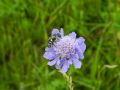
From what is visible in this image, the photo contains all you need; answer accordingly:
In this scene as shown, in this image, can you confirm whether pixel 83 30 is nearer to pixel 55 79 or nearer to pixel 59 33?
pixel 55 79

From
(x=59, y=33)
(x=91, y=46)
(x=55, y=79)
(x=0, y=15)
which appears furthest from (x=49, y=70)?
(x=59, y=33)

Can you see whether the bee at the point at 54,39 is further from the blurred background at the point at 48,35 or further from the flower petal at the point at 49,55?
the blurred background at the point at 48,35

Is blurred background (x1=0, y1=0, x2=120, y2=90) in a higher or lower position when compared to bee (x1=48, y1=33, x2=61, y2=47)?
higher

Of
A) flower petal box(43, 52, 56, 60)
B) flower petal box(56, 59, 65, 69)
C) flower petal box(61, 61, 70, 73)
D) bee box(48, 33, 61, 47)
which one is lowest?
flower petal box(61, 61, 70, 73)

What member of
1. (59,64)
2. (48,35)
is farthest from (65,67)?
(48,35)

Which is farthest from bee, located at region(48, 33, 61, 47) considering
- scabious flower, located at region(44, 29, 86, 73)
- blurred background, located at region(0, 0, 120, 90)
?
blurred background, located at region(0, 0, 120, 90)

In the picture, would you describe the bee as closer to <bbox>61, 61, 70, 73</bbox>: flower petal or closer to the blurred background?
<bbox>61, 61, 70, 73</bbox>: flower petal

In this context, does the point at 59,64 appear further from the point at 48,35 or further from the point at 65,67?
the point at 48,35
